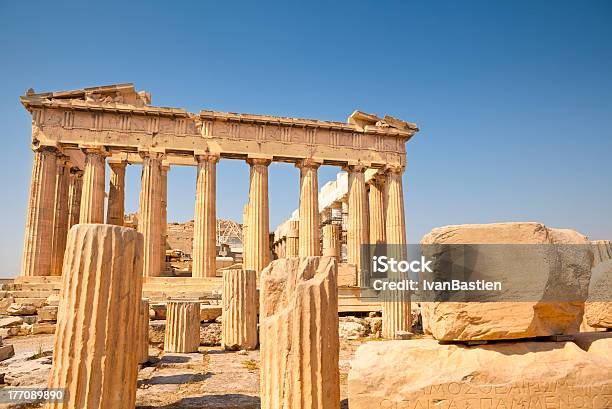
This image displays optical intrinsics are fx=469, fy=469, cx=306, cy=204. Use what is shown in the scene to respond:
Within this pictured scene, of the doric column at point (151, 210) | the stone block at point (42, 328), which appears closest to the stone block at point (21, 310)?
the stone block at point (42, 328)

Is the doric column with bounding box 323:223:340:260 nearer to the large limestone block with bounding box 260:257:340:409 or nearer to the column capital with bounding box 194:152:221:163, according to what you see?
the column capital with bounding box 194:152:221:163

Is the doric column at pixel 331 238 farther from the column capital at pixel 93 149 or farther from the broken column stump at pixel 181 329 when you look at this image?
the broken column stump at pixel 181 329

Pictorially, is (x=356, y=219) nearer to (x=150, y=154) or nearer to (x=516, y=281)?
(x=150, y=154)

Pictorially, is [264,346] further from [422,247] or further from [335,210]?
[335,210]

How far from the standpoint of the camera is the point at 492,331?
424 centimetres

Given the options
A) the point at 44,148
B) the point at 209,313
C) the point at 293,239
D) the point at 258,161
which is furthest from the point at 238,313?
the point at 293,239

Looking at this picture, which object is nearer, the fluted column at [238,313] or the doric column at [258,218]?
the fluted column at [238,313]

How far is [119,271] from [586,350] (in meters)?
4.93

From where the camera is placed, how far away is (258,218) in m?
21.1

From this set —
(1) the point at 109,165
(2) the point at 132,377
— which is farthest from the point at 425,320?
(1) the point at 109,165

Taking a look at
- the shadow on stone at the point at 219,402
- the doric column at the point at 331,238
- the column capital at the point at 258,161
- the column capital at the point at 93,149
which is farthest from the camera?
the doric column at the point at 331,238

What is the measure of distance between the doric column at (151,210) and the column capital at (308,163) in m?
6.29

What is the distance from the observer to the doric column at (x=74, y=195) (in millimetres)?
22391

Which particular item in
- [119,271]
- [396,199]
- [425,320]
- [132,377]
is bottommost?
[132,377]
